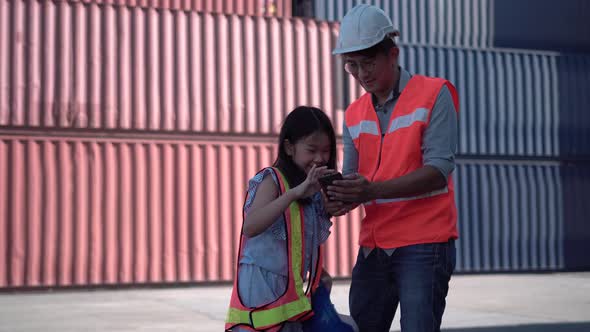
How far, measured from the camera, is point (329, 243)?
15.9 metres

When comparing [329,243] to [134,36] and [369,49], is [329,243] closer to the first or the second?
[134,36]

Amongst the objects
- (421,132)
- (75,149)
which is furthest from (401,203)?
(75,149)

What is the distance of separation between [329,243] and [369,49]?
12.4 metres

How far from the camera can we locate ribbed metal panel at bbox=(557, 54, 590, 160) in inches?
747

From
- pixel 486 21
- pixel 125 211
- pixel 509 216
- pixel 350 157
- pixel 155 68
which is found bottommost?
pixel 509 216

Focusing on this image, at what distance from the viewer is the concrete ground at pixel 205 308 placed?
893 cm

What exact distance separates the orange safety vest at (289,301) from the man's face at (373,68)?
0.56m

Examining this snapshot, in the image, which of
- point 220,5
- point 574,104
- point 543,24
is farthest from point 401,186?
point 543,24

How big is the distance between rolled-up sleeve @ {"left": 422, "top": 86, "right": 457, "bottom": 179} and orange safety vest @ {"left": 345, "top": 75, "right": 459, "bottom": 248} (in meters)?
0.03

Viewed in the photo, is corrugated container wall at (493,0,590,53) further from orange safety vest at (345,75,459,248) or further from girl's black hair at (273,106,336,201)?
girl's black hair at (273,106,336,201)

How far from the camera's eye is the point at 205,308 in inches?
429

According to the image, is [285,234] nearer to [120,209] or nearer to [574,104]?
[120,209]

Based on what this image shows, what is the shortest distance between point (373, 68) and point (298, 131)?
0.43m

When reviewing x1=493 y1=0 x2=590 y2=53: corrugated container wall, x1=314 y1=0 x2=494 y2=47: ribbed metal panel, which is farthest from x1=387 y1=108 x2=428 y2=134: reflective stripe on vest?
x1=493 y1=0 x2=590 y2=53: corrugated container wall
